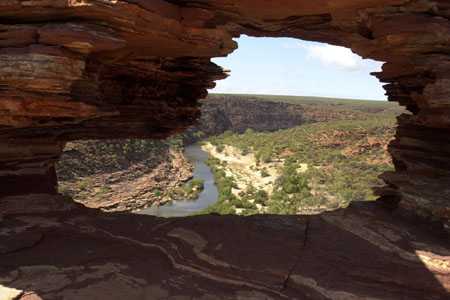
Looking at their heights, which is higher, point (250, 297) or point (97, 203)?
point (250, 297)

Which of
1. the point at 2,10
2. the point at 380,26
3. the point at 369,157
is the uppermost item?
the point at 380,26

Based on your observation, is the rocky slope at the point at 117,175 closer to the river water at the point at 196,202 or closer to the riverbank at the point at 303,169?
the river water at the point at 196,202

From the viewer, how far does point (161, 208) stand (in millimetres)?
50844

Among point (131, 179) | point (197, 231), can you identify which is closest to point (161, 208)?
point (131, 179)

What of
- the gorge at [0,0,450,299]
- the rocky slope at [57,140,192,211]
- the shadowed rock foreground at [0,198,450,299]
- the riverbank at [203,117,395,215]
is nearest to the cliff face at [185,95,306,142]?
the riverbank at [203,117,395,215]

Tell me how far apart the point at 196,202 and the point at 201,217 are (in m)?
42.2

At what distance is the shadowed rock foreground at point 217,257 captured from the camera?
32.2 feet

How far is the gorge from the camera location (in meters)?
10.3

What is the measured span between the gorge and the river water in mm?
31182

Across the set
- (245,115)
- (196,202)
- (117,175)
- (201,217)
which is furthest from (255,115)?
(201,217)

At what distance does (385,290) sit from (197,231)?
5.51 metres

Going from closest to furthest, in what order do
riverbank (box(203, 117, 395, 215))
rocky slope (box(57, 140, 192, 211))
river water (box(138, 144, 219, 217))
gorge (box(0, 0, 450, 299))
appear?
gorge (box(0, 0, 450, 299)) → rocky slope (box(57, 140, 192, 211)) → riverbank (box(203, 117, 395, 215)) → river water (box(138, 144, 219, 217))

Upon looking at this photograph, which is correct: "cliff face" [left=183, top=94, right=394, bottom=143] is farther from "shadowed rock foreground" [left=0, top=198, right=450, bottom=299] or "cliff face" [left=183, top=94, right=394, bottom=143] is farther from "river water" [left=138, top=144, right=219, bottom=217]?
"shadowed rock foreground" [left=0, top=198, right=450, bottom=299]

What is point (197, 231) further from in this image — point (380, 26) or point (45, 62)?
point (380, 26)
